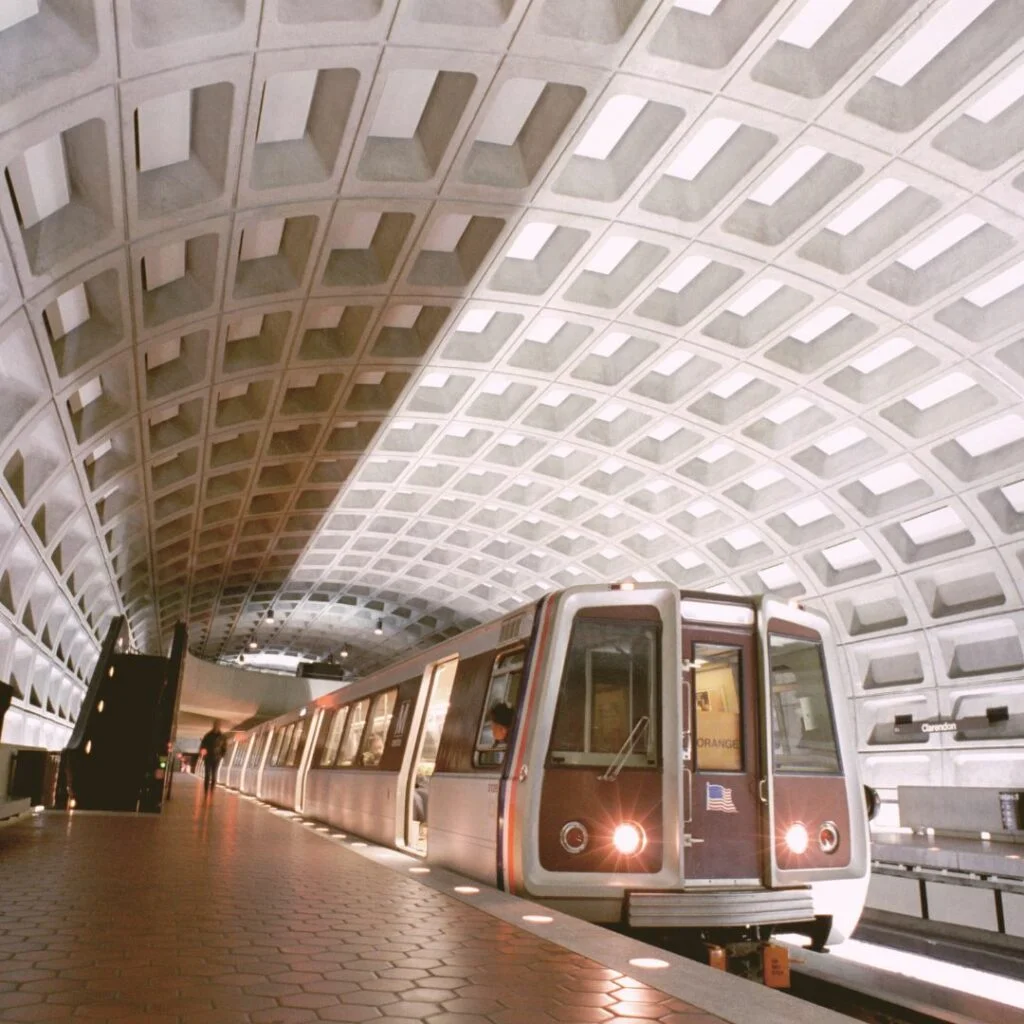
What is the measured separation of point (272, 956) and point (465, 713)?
3933mm

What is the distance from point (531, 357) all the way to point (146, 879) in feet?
38.3

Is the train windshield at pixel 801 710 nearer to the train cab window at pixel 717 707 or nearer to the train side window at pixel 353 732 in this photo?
the train cab window at pixel 717 707

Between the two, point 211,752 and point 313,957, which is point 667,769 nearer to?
point 313,957

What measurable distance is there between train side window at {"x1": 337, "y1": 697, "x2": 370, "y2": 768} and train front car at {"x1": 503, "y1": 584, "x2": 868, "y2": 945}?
7226 millimetres

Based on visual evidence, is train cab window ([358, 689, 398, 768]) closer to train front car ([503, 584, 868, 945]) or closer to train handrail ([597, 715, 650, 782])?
train front car ([503, 584, 868, 945])

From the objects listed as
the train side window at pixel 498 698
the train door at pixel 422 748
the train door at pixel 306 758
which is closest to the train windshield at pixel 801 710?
the train side window at pixel 498 698

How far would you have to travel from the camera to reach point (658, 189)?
1188 cm

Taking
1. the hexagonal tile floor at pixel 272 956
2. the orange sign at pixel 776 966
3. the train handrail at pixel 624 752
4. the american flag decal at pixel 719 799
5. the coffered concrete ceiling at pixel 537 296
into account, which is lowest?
the orange sign at pixel 776 966

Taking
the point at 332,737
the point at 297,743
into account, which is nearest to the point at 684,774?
the point at 332,737

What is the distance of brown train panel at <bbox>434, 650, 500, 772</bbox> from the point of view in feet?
24.9

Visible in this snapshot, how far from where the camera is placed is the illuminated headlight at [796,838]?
255 inches

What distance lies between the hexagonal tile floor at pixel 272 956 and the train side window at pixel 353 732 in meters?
5.60

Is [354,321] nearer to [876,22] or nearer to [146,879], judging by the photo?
[876,22]

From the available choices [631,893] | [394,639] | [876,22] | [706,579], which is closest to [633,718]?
[631,893]
